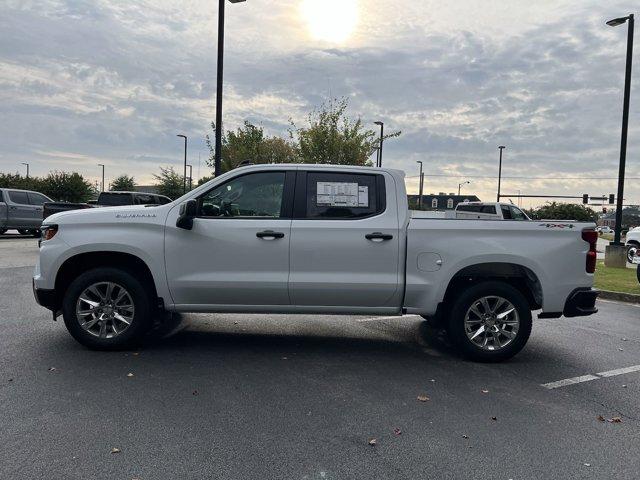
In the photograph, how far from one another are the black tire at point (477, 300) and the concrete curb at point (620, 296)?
5.77 metres

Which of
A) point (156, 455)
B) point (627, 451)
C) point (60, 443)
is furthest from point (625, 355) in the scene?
point (60, 443)

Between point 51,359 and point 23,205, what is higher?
point 23,205

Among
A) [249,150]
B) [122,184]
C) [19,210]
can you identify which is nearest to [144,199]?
[19,210]

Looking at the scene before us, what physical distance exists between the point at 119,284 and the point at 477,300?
363 centimetres

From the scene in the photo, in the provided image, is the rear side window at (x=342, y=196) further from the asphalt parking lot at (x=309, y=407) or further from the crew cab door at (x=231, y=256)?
the asphalt parking lot at (x=309, y=407)

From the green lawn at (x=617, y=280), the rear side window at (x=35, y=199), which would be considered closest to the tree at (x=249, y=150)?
the rear side window at (x=35, y=199)

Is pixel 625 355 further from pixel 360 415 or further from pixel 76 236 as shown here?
pixel 76 236

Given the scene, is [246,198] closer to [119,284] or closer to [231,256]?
[231,256]

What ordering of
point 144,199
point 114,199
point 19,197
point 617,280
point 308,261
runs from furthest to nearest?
point 19,197 < point 144,199 < point 114,199 < point 617,280 < point 308,261

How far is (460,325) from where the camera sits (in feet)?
17.6

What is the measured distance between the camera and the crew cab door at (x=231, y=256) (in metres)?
5.32

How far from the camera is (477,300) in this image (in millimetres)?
5387

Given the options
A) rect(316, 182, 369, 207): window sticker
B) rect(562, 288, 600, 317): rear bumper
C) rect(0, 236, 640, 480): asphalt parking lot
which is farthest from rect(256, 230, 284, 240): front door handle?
rect(562, 288, 600, 317): rear bumper

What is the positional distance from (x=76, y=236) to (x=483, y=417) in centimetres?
416
